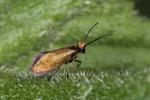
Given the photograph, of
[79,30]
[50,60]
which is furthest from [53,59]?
[79,30]

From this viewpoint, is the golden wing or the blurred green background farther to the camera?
the blurred green background

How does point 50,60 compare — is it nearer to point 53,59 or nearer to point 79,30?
point 53,59

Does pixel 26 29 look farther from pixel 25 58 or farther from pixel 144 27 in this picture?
pixel 144 27

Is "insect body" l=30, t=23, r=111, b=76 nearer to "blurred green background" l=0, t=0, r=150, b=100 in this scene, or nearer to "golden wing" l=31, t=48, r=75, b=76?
"golden wing" l=31, t=48, r=75, b=76

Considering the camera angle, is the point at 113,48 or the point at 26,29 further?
the point at 113,48

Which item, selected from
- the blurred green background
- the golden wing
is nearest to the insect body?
the golden wing

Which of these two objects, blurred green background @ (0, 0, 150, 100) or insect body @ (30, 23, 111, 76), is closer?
insect body @ (30, 23, 111, 76)

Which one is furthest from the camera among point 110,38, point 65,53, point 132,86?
point 110,38

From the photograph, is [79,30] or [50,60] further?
[79,30]

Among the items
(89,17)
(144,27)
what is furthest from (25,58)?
(144,27)
